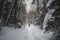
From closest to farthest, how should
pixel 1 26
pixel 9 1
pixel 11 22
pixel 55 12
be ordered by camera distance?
pixel 55 12
pixel 1 26
pixel 9 1
pixel 11 22

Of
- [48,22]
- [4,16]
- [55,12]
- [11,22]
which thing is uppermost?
[55,12]

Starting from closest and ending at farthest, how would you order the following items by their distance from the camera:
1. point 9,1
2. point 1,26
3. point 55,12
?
point 55,12 < point 1,26 < point 9,1

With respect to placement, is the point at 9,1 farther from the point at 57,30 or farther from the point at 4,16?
the point at 57,30

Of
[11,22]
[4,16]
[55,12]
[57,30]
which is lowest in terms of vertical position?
[11,22]

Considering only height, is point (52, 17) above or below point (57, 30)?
above

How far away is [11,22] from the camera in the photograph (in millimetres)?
10711

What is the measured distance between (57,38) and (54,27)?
349mm

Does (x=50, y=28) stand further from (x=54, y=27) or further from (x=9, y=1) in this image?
(x=9, y=1)

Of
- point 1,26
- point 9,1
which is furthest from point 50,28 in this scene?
point 9,1

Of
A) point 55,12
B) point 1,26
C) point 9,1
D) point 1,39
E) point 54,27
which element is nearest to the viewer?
point 55,12

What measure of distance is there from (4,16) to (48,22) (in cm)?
636

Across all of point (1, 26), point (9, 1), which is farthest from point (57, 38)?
point (9, 1)

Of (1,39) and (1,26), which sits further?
(1,26)

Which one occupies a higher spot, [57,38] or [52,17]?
[52,17]
